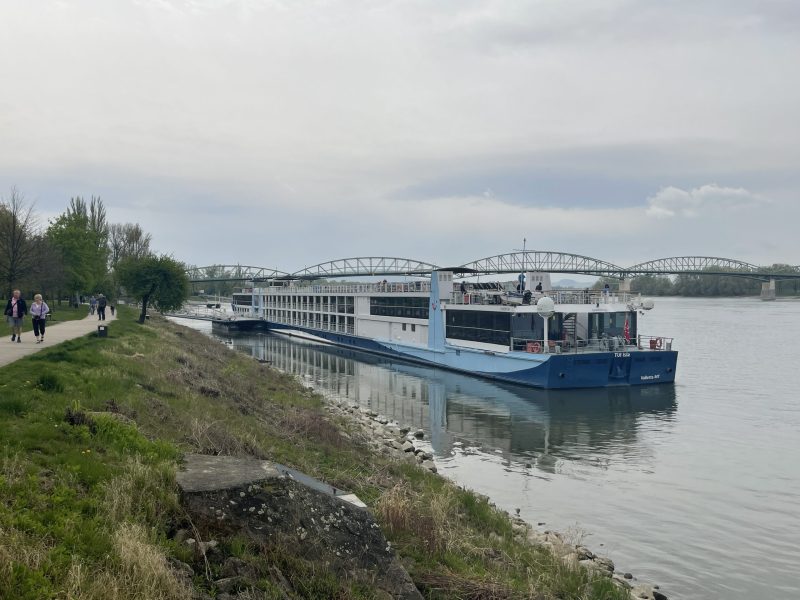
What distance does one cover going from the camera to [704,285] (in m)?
156

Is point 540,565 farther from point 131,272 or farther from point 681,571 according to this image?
point 131,272

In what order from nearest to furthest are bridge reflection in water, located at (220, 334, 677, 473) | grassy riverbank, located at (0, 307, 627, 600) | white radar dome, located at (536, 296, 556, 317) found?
grassy riverbank, located at (0, 307, 627, 600) → bridge reflection in water, located at (220, 334, 677, 473) → white radar dome, located at (536, 296, 556, 317)

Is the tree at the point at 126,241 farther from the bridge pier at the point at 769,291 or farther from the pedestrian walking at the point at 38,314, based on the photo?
the bridge pier at the point at 769,291

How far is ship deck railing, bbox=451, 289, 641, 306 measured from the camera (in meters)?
34.3

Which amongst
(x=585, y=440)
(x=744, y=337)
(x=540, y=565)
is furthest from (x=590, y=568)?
(x=744, y=337)

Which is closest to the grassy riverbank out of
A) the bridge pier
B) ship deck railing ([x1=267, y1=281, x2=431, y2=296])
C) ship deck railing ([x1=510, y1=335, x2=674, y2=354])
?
ship deck railing ([x1=510, y1=335, x2=674, y2=354])

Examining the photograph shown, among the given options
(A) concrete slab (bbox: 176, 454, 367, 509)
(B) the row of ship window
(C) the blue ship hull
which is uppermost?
(B) the row of ship window

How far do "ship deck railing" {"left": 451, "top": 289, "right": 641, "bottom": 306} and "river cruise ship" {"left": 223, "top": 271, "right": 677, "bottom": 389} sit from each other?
58 millimetres

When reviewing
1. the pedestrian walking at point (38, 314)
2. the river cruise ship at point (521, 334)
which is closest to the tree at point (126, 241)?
the river cruise ship at point (521, 334)

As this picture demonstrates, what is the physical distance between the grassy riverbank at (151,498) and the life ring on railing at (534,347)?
18.3 metres

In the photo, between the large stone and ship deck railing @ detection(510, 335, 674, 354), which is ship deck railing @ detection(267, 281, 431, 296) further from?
the large stone

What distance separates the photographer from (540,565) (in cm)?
975

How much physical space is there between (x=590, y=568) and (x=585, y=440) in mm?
12526

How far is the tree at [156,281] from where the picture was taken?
4725 cm
